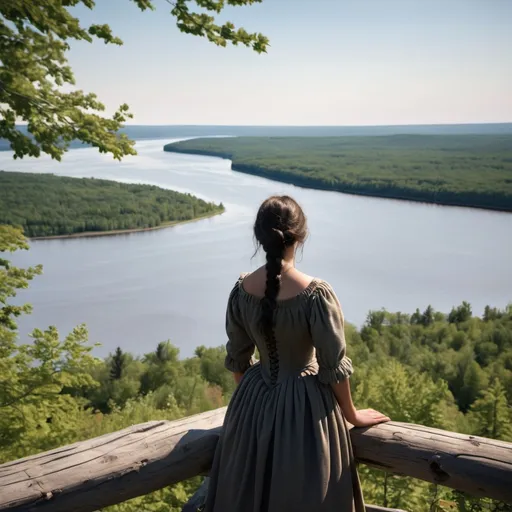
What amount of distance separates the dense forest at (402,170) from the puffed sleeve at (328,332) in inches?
2157

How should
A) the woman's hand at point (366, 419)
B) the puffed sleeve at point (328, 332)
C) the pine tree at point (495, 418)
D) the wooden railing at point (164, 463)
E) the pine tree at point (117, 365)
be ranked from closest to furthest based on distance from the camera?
the wooden railing at point (164, 463) < the puffed sleeve at point (328, 332) < the woman's hand at point (366, 419) < the pine tree at point (495, 418) < the pine tree at point (117, 365)

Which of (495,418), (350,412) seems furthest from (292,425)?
(495,418)

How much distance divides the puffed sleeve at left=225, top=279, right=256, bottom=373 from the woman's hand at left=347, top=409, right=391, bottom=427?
0.42 meters

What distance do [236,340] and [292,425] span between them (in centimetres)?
36

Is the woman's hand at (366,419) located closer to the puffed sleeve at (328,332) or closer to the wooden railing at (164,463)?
the wooden railing at (164,463)

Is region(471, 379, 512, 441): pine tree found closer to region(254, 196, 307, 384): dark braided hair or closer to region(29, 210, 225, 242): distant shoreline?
region(254, 196, 307, 384): dark braided hair

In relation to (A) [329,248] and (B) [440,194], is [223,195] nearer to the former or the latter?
(A) [329,248]

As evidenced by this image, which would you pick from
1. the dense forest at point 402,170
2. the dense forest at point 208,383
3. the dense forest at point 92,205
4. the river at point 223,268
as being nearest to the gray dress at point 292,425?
the dense forest at point 208,383

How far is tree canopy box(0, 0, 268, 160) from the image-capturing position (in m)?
2.76

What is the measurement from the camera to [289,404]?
5.25 feet

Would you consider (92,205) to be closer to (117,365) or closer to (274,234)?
(117,365)

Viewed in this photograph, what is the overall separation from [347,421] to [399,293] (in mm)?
36388

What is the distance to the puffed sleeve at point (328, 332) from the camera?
154 cm

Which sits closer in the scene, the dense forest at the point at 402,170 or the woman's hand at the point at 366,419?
the woman's hand at the point at 366,419
